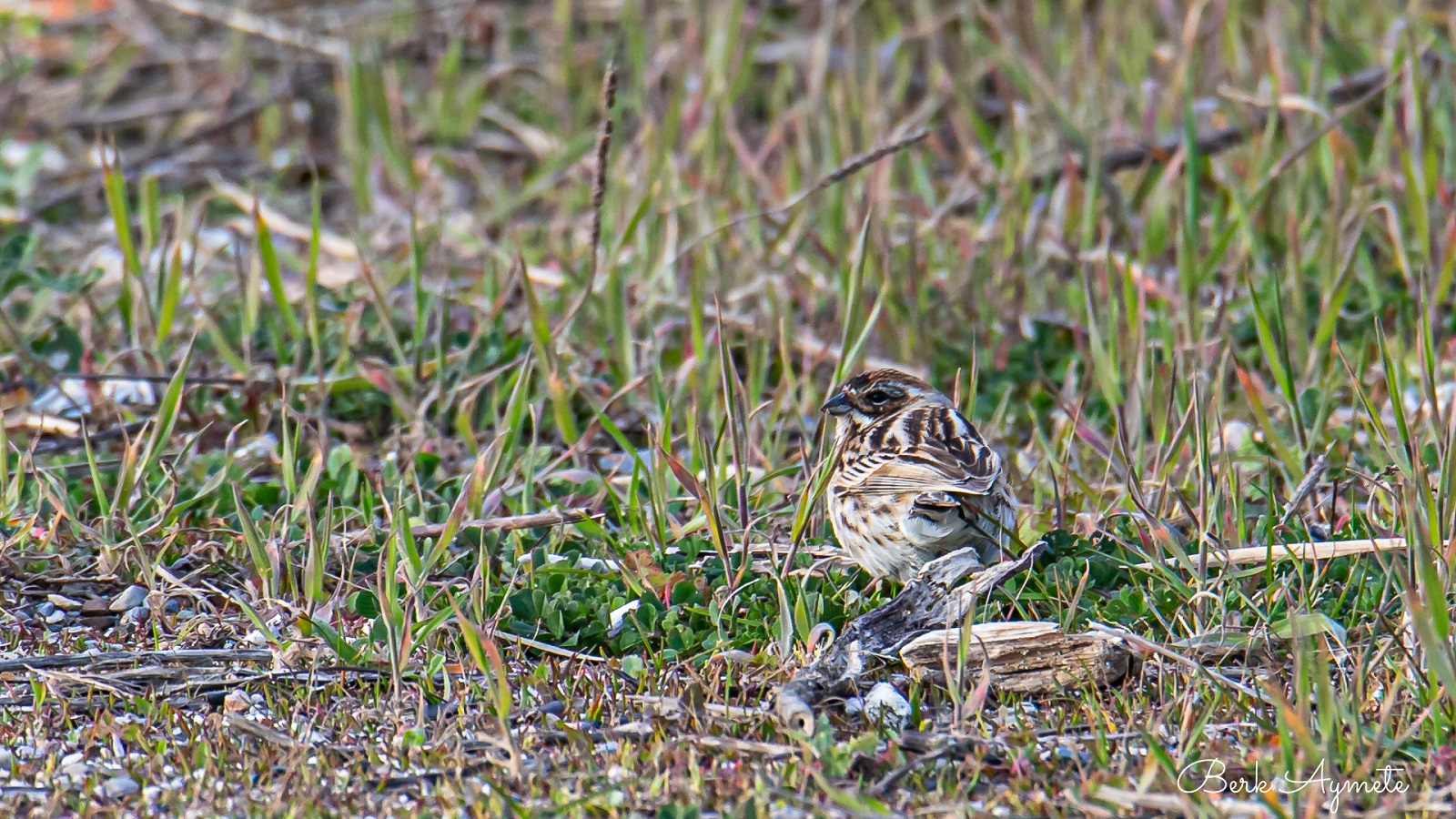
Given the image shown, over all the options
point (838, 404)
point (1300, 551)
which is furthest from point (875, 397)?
point (1300, 551)

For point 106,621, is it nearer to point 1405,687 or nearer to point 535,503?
point 535,503

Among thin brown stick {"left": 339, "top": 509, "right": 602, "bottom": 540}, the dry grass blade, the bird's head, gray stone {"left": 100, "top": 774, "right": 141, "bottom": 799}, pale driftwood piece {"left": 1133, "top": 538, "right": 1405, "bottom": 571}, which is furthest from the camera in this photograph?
the bird's head

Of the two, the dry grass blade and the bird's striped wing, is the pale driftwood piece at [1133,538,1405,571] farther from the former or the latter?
the dry grass blade

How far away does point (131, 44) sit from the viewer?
332 inches

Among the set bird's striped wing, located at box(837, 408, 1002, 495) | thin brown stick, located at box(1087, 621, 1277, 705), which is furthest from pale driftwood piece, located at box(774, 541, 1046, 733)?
thin brown stick, located at box(1087, 621, 1277, 705)

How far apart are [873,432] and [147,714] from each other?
1927mm

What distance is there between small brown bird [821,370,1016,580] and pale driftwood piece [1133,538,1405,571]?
0.37 m

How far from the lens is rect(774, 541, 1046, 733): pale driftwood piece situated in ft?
11.0

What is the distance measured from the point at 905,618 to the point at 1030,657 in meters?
0.30

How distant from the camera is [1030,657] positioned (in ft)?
11.2

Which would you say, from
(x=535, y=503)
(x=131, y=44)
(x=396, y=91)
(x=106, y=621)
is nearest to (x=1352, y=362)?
(x=535, y=503)

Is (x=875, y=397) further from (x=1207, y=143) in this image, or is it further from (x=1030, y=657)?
(x=1207, y=143)

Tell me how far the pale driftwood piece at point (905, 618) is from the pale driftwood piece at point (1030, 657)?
91 mm

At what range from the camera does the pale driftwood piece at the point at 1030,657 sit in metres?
3.39
